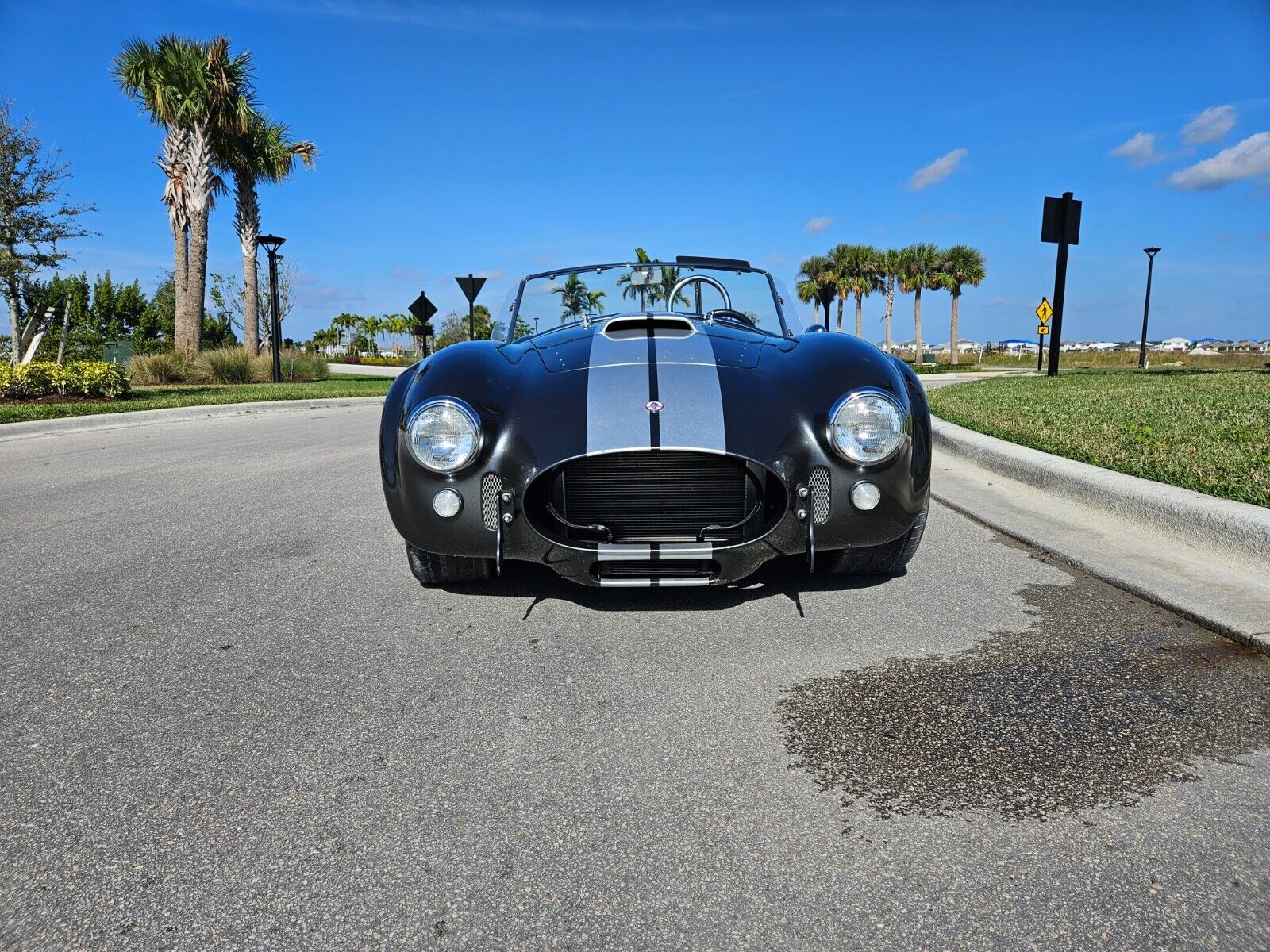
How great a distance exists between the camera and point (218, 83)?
23734 mm

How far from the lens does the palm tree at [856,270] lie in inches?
2174

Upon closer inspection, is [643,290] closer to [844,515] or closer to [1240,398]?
[844,515]

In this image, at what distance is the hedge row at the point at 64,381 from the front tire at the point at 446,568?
13793 millimetres

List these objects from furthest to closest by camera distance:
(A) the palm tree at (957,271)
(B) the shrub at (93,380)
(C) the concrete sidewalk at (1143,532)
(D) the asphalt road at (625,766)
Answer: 1. (A) the palm tree at (957,271)
2. (B) the shrub at (93,380)
3. (C) the concrete sidewalk at (1143,532)
4. (D) the asphalt road at (625,766)

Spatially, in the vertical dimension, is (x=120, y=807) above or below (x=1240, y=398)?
below

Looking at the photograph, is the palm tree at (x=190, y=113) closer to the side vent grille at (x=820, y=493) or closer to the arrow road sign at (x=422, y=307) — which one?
the arrow road sign at (x=422, y=307)

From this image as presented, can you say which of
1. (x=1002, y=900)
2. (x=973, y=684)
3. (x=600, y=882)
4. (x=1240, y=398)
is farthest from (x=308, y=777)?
(x=1240, y=398)

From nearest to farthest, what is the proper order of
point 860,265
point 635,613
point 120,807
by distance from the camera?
1. point 120,807
2. point 635,613
3. point 860,265

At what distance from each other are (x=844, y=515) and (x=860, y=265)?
55.3 m

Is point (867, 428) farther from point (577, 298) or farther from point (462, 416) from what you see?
point (577, 298)

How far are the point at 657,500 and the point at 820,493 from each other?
53cm

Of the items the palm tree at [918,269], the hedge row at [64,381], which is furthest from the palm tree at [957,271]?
the hedge row at [64,381]

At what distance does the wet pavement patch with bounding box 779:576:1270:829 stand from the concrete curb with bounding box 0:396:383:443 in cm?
1052

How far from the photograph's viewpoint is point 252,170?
2758 cm
